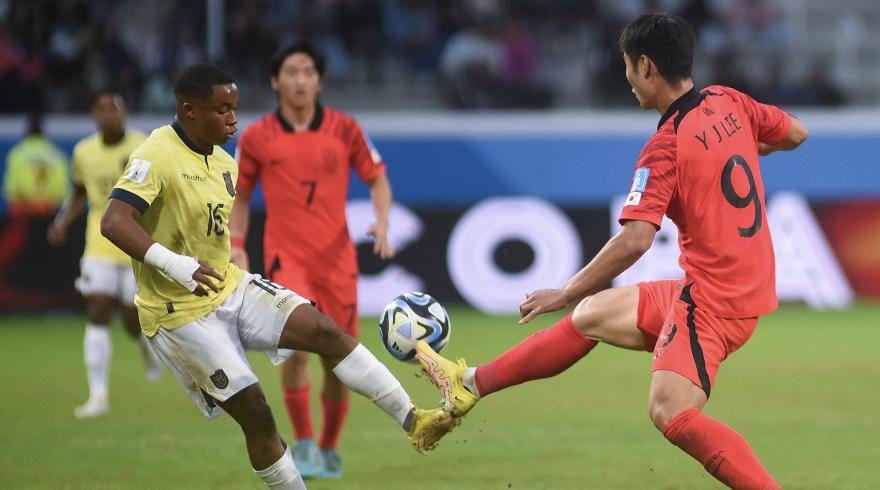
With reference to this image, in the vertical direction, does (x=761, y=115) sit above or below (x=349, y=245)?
above

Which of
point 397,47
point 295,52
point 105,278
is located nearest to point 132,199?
point 295,52

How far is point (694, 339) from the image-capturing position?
5586 millimetres

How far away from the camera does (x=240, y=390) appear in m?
5.82

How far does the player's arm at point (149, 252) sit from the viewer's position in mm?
5496

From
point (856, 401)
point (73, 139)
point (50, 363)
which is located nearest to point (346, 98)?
point (73, 139)

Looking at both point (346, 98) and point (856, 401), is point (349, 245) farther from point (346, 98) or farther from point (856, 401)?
point (346, 98)

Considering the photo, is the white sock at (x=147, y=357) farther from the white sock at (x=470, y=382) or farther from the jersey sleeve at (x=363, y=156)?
the white sock at (x=470, y=382)

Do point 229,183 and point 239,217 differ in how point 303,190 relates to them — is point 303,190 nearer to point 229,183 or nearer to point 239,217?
point 239,217

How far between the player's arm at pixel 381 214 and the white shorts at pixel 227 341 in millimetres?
1857

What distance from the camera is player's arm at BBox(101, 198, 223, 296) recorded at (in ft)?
18.0

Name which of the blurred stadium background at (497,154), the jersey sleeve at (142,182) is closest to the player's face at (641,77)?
the jersey sleeve at (142,182)

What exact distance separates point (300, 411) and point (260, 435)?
1832 mm

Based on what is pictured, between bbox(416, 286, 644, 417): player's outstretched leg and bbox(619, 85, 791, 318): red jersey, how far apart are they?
42cm

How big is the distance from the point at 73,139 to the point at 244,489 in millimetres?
9676
